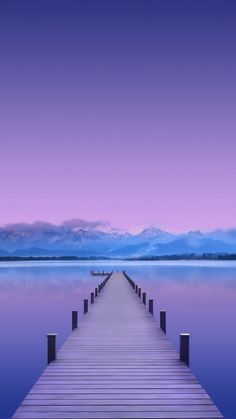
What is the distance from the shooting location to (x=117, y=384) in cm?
870

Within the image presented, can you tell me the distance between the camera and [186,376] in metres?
9.37

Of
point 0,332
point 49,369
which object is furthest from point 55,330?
point 49,369

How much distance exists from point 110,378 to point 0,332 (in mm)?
19055

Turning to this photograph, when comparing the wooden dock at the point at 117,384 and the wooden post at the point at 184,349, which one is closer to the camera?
the wooden dock at the point at 117,384

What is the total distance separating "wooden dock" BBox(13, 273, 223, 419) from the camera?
7234 millimetres

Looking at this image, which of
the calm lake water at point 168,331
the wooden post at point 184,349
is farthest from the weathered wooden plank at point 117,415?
the calm lake water at point 168,331

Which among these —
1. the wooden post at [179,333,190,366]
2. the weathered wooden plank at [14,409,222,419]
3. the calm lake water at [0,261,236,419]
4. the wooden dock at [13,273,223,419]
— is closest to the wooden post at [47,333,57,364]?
the wooden dock at [13,273,223,419]

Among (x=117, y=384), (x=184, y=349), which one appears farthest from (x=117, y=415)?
(x=184, y=349)

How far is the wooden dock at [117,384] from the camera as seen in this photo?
723cm

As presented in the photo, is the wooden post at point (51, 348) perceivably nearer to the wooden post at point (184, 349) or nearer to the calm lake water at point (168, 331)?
the wooden post at point (184, 349)

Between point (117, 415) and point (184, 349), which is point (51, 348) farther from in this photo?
point (117, 415)

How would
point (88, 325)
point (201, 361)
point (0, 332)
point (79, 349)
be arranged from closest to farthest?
point (79, 349)
point (88, 325)
point (201, 361)
point (0, 332)

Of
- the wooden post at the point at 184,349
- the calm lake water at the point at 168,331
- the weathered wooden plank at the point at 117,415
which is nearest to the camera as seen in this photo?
the weathered wooden plank at the point at 117,415

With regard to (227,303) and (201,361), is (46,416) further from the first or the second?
(227,303)
